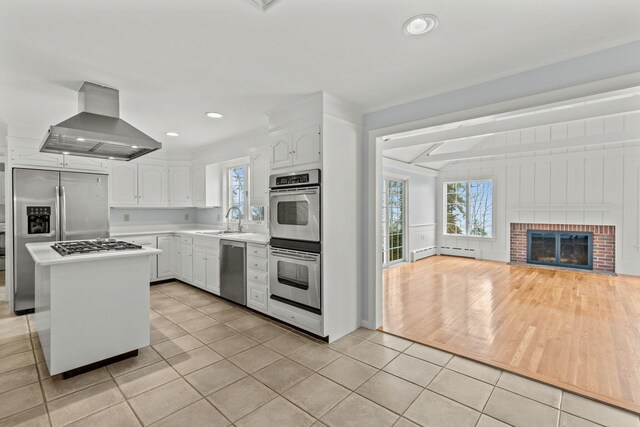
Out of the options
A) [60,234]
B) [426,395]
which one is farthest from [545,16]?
[60,234]

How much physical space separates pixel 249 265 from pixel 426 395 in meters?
2.41

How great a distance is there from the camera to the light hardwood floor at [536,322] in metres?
2.45

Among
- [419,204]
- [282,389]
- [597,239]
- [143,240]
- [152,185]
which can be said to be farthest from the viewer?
[419,204]

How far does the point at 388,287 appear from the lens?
16.7 feet

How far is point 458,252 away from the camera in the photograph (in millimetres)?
8117

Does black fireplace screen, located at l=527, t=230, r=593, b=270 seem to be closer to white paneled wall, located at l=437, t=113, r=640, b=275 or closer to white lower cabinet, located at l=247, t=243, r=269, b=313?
white paneled wall, located at l=437, t=113, r=640, b=275

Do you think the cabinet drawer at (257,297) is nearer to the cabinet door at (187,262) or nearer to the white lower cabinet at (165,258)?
the cabinet door at (187,262)

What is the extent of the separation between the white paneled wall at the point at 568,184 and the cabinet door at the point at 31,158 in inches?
328

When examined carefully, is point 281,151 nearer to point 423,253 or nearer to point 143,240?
point 143,240

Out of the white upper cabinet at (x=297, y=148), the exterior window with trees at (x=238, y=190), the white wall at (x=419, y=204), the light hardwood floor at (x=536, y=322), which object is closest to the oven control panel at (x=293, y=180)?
the white upper cabinet at (x=297, y=148)

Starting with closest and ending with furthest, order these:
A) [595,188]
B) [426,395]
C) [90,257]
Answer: [426,395]
[90,257]
[595,188]

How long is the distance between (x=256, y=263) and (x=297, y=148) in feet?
4.92

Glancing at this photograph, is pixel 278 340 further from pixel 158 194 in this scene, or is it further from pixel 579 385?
pixel 158 194

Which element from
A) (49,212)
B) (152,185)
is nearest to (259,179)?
(152,185)
